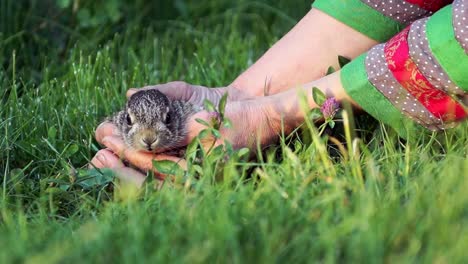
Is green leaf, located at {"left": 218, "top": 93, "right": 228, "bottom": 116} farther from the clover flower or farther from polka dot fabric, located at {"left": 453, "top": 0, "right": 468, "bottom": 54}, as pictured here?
polka dot fabric, located at {"left": 453, "top": 0, "right": 468, "bottom": 54}

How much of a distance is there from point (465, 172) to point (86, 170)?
1231 mm

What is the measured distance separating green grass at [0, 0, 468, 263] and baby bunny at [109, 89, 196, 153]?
Result: 198mm

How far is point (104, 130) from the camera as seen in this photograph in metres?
3.43

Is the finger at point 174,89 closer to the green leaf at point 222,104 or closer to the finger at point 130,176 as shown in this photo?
the finger at point 130,176

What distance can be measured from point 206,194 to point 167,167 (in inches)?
17.5

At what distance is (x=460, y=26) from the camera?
9.61ft

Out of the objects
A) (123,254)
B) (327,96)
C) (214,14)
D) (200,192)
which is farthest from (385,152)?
(214,14)

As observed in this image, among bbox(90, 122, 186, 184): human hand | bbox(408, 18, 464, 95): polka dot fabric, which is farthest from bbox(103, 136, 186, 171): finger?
bbox(408, 18, 464, 95): polka dot fabric

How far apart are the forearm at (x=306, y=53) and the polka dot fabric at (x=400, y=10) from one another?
0.14 m

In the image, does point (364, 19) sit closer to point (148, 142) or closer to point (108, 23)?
point (148, 142)

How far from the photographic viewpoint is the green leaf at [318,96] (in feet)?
10.2

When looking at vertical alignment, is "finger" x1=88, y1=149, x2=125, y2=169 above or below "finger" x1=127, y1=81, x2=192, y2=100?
below

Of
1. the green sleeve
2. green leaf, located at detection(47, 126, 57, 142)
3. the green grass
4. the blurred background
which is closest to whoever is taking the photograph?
the green grass

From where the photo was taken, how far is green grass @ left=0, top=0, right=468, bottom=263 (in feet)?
7.23
